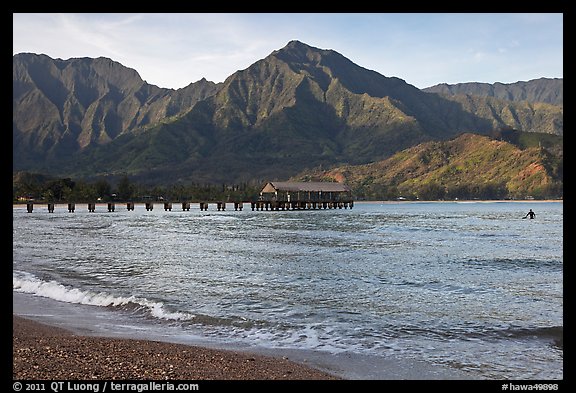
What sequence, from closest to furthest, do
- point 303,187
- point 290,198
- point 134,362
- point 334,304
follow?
point 134,362, point 334,304, point 303,187, point 290,198

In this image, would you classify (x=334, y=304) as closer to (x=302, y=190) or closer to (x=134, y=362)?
(x=134, y=362)

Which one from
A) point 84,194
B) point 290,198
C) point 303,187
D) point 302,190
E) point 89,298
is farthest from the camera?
point 84,194

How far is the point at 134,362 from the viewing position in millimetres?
8945

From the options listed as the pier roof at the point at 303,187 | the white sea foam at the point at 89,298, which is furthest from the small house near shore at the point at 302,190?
the white sea foam at the point at 89,298

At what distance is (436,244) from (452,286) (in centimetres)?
2340

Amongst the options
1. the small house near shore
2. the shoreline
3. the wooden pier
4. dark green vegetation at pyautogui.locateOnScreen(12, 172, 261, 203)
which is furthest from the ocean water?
dark green vegetation at pyautogui.locateOnScreen(12, 172, 261, 203)

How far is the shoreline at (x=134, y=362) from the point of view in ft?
26.7

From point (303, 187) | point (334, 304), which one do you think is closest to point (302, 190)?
point (303, 187)

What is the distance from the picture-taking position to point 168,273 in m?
25.8

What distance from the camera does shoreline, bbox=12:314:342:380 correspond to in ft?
26.7

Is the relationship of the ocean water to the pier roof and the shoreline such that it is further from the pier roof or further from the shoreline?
the pier roof
